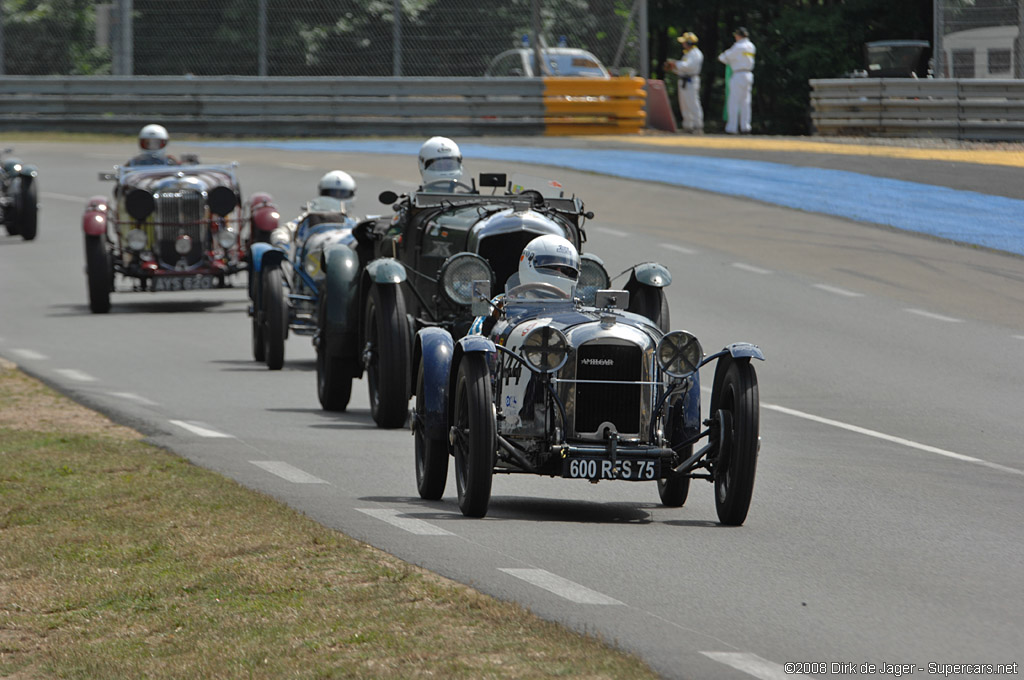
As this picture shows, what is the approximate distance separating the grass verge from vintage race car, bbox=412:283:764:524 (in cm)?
104

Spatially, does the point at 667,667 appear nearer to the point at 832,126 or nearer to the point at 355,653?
the point at 355,653

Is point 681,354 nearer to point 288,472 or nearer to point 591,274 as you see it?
point 288,472

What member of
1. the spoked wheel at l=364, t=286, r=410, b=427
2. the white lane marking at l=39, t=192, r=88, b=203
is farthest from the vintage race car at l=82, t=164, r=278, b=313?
the white lane marking at l=39, t=192, r=88, b=203

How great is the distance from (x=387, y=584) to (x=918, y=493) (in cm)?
420

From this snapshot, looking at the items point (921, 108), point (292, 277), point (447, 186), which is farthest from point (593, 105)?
point (447, 186)

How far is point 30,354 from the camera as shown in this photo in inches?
652

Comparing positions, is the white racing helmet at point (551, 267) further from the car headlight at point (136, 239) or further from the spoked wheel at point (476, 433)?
the car headlight at point (136, 239)

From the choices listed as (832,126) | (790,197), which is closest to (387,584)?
(790,197)

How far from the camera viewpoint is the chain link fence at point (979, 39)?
91.4 feet

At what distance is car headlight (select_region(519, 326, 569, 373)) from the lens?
28.5ft

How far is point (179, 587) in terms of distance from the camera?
7094 mm

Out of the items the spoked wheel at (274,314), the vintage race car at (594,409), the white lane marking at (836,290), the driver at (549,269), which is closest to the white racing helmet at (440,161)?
the spoked wheel at (274,314)

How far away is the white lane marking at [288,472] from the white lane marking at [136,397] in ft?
10.4

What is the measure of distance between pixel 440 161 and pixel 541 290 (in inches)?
206
